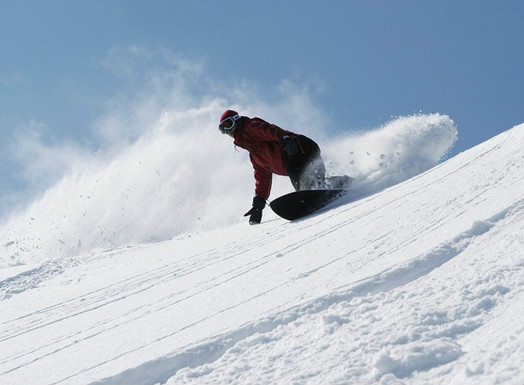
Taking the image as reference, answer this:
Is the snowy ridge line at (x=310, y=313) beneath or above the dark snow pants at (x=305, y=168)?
beneath

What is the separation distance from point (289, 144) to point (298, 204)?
2.38 ft

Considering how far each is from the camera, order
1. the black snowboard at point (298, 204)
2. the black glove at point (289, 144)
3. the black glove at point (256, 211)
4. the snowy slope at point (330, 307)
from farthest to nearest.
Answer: the black glove at point (256, 211)
the black glove at point (289, 144)
the black snowboard at point (298, 204)
the snowy slope at point (330, 307)

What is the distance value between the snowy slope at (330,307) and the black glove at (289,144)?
1329 millimetres

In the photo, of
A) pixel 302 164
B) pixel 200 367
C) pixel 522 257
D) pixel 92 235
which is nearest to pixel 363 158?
pixel 302 164

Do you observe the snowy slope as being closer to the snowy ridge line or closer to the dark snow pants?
the snowy ridge line

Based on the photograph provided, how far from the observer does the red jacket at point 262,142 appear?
7.62 m

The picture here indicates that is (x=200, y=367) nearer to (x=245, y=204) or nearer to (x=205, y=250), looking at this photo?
(x=205, y=250)

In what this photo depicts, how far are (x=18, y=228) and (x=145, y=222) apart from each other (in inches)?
99.1

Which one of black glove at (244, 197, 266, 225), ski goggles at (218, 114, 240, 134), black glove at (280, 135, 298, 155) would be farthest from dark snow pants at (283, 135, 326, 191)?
ski goggles at (218, 114, 240, 134)

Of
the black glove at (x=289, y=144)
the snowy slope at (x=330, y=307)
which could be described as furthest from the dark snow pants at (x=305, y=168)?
the snowy slope at (x=330, y=307)

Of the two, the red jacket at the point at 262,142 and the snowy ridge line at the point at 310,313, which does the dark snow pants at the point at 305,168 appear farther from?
the snowy ridge line at the point at 310,313

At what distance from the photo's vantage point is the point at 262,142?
7828mm

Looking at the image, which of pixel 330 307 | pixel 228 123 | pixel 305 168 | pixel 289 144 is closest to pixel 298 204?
pixel 289 144

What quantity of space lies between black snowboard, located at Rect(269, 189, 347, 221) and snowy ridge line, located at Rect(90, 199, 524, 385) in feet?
10.7
